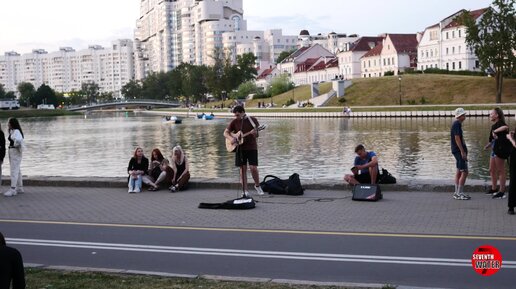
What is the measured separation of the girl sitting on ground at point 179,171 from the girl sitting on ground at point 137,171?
0.88 m

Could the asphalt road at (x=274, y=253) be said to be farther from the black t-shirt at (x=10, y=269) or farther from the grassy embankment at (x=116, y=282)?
the black t-shirt at (x=10, y=269)

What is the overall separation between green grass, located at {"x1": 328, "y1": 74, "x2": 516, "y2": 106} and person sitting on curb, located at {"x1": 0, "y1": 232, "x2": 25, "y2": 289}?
8690 cm

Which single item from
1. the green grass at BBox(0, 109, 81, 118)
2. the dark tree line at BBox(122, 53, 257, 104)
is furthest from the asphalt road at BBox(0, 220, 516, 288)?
the dark tree line at BBox(122, 53, 257, 104)

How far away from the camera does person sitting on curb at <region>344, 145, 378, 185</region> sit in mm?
15406

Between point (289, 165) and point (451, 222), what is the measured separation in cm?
2134

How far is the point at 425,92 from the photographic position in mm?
96125

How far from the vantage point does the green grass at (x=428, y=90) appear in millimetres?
89713

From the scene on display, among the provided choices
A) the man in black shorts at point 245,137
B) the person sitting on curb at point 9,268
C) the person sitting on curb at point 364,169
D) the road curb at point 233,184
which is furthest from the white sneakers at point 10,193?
the person sitting on curb at point 9,268

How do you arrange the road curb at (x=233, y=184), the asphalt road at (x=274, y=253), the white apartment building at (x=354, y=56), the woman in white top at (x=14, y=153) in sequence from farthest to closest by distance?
1. the white apartment building at (x=354, y=56)
2. the woman in white top at (x=14, y=153)
3. the road curb at (x=233, y=184)
4. the asphalt road at (x=274, y=253)

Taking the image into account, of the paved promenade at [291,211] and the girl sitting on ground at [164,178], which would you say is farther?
the girl sitting on ground at [164,178]

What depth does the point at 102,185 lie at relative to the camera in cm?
1814

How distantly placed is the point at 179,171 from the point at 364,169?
4705mm

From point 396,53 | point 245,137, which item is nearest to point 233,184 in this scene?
point 245,137

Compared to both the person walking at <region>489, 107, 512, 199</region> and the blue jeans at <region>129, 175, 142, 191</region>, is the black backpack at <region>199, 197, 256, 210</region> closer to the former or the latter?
the blue jeans at <region>129, 175, 142, 191</region>
